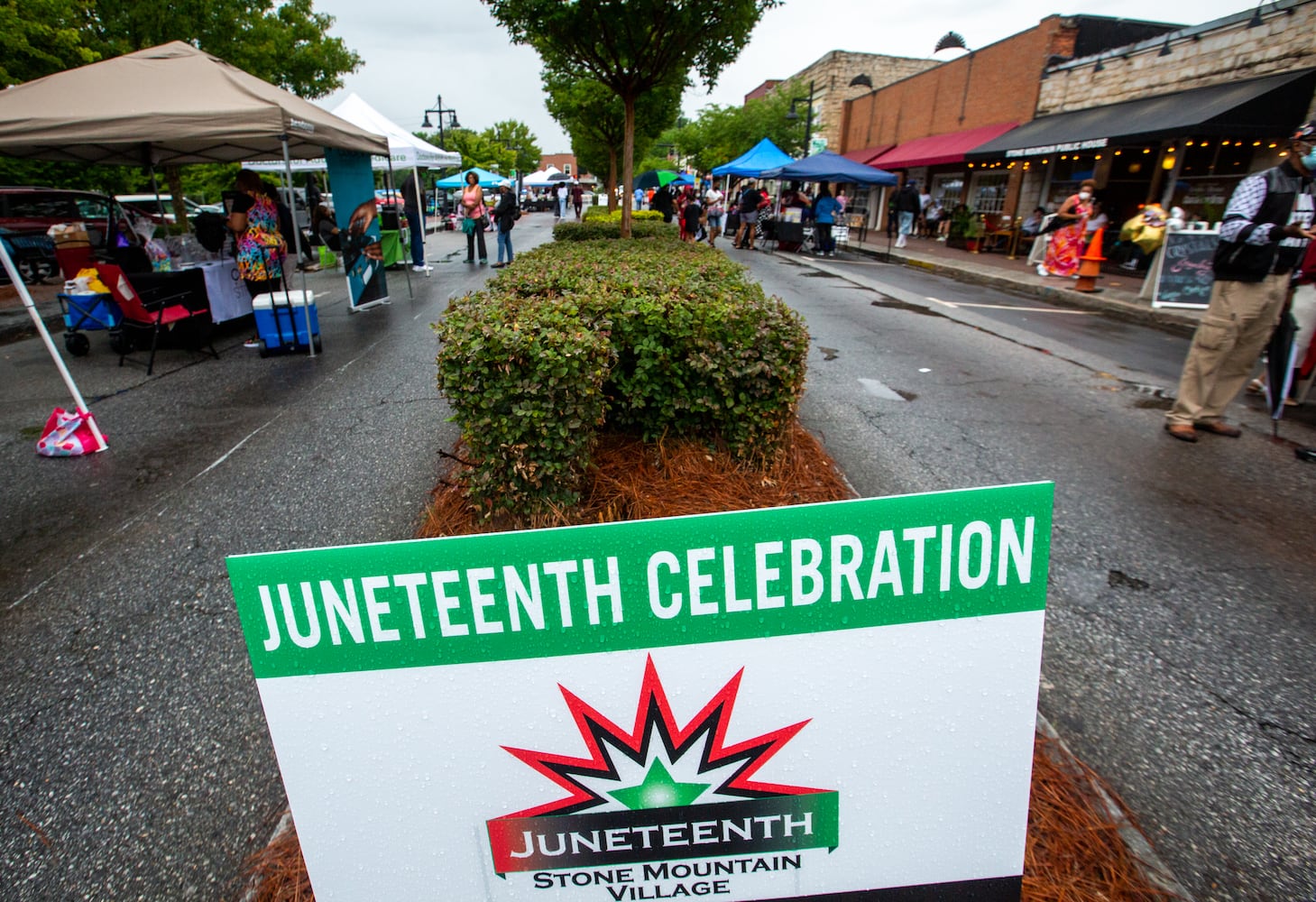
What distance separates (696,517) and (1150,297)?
13.4 m

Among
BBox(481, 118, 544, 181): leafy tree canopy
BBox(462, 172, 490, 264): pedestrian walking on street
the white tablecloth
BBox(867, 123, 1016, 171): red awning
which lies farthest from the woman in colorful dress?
BBox(481, 118, 544, 181): leafy tree canopy

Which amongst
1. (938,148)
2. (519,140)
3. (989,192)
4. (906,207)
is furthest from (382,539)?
(519,140)

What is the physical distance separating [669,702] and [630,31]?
37.8 ft

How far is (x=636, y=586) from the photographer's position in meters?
1.26

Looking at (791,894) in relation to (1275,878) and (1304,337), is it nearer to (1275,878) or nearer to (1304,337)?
(1275,878)

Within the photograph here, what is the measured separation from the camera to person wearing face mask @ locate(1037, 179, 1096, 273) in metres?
14.1

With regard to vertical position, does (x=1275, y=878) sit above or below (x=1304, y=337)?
below

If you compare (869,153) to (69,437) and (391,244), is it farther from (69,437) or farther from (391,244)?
(69,437)

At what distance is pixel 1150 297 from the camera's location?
37.8ft

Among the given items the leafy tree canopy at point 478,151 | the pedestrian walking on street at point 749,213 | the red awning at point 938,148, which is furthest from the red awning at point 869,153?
the leafy tree canopy at point 478,151

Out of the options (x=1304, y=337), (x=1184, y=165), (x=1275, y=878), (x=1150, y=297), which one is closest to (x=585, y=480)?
(x=1275, y=878)

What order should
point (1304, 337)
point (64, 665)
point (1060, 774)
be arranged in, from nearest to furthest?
point (1060, 774), point (64, 665), point (1304, 337)

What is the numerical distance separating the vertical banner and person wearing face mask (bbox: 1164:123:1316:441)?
1035 cm

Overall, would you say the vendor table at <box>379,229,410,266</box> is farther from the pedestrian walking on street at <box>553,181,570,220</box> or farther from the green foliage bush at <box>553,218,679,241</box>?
the pedestrian walking on street at <box>553,181,570,220</box>
